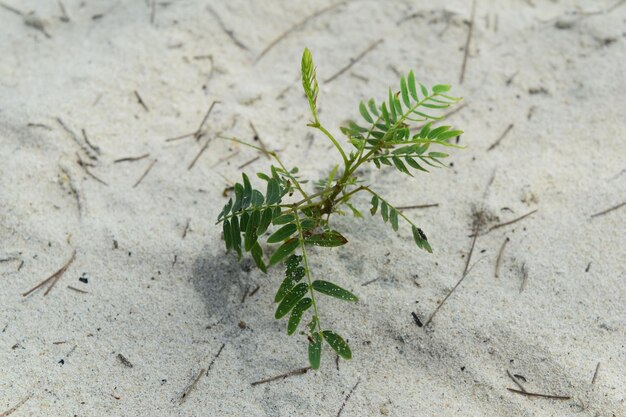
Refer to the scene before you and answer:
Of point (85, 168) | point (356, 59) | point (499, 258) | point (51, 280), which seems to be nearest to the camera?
point (51, 280)

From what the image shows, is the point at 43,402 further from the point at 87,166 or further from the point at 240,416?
the point at 87,166

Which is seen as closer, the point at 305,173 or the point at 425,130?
the point at 425,130

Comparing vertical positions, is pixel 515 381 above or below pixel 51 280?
above

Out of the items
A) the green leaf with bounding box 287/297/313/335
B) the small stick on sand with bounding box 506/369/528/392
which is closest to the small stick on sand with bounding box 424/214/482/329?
the small stick on sand with bounding box 506/369/528/392

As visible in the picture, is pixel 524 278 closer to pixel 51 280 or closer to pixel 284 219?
pixel 284 219

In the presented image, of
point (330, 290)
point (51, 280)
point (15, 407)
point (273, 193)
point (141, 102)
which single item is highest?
point (273, 193)

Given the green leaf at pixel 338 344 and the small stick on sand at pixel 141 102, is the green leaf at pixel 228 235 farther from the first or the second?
the small stick on sand at pixel 141 102

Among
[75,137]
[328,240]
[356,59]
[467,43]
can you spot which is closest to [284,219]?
[328,240]
